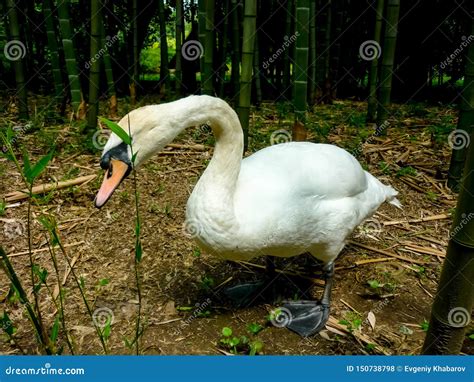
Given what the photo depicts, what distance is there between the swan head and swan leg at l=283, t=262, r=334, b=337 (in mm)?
1058

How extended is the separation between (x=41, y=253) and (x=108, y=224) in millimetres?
422

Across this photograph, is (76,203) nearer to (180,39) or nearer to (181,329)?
(181,329)

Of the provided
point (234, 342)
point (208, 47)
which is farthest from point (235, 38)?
point (234, 342)

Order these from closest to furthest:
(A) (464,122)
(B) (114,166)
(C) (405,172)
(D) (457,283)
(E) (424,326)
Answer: (D) (457,283) < (B) (114,166) < (E) (424,326) < (A) (464,122) < (C) (405,172)

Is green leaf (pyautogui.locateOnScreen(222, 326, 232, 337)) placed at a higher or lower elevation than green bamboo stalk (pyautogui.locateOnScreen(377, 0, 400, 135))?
lower

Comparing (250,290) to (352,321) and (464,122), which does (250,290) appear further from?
(464,122)

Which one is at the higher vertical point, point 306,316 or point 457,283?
point 457,283

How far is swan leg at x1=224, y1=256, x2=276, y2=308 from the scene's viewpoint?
2.33 meters

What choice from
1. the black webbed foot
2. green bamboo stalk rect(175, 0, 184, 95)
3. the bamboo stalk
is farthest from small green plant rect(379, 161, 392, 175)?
green bamboo stalk rect(175, 0, 184, 95)

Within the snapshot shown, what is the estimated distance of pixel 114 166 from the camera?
170cm

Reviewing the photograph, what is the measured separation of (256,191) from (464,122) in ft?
6.27

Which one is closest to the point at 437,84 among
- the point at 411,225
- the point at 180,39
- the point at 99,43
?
the point at 180,39

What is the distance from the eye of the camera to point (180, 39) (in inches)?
186

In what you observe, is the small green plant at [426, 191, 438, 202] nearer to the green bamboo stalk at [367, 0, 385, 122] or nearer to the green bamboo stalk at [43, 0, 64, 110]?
the green bamboo stalk at [367, 0, 385, 122]
